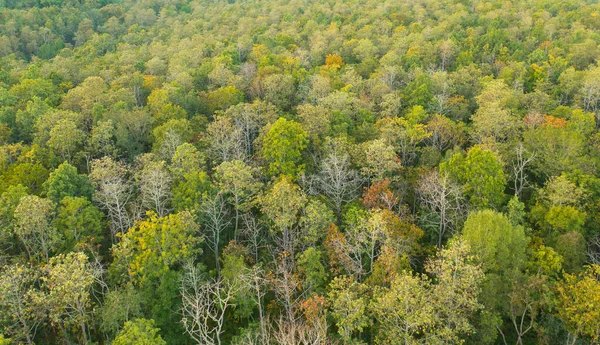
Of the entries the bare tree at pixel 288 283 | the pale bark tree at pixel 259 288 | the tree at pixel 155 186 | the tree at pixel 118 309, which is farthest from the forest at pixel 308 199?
the pale bark tree at pixel 259 288

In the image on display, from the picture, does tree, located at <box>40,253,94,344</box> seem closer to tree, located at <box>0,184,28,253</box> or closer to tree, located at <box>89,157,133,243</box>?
tree, located at <box>89,157,133,243</box>

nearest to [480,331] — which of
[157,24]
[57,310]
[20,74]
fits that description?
[57,310]

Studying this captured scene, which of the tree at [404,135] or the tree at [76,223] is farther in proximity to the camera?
the tree at [404,135]

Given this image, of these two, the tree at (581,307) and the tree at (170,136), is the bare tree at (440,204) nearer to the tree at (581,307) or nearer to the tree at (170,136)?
the tree at (581,307)

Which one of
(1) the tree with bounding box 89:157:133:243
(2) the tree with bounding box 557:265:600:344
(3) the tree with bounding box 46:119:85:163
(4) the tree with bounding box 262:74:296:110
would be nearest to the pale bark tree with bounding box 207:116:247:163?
(1) the tree with bounding box 89:157:133:243

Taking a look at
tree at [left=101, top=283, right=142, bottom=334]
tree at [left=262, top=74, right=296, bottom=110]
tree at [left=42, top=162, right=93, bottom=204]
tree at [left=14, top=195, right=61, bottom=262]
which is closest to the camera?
tree at [left=101, top=283, right=142, bottom=334]

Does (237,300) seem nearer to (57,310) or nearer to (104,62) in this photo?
(57,310)

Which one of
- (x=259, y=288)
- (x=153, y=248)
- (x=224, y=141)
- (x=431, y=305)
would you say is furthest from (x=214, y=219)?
(x=431, y=305)
